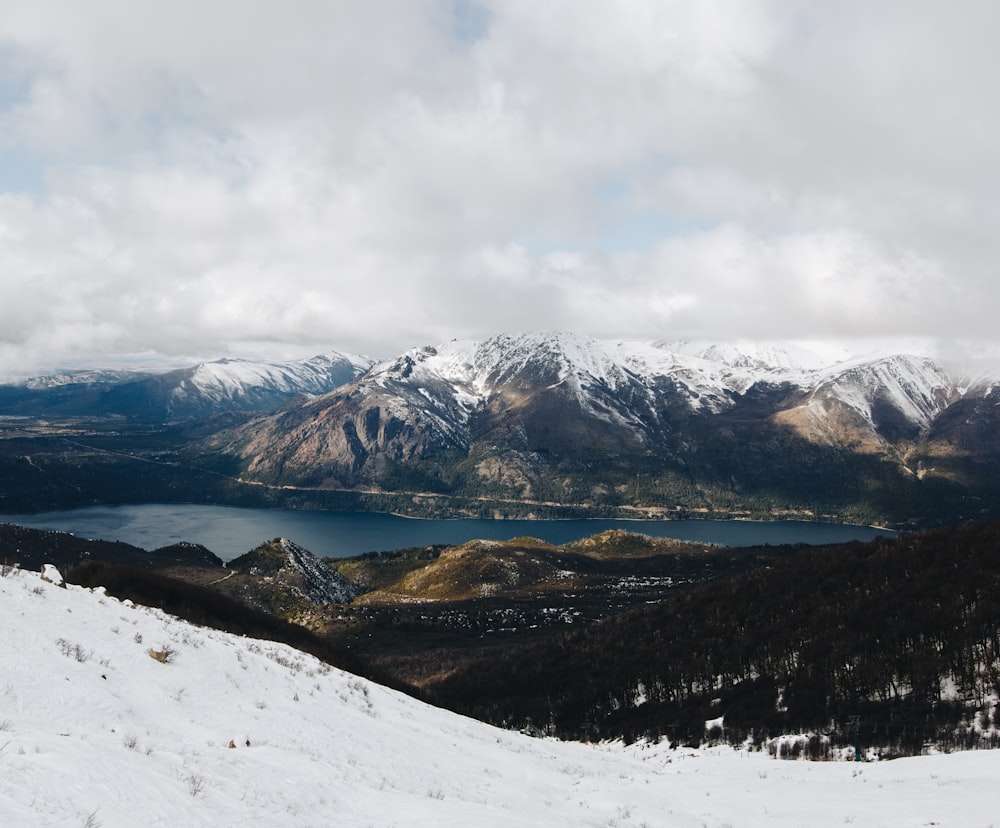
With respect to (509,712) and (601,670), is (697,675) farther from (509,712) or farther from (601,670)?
(509,712)

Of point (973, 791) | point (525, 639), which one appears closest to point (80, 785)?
point (973, 791)

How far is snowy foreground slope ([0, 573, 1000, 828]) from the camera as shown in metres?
8.80

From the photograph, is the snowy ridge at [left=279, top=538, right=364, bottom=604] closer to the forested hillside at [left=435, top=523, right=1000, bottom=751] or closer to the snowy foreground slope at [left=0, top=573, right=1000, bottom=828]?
the forested hillside at [left=435, top=523, right=1000, bottom=751]

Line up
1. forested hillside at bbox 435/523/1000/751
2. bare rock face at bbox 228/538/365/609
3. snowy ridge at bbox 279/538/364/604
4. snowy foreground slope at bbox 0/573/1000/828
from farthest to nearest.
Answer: snowy ridge at bbox 279/538/364/604, bare rock face at bbox 228/538/365/609, forested hillside at bbox 435/523/1000/751, snowy foreground slope at bbox 0/573/1000/828

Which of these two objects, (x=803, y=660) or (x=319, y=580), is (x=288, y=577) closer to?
(x=319, y=580)

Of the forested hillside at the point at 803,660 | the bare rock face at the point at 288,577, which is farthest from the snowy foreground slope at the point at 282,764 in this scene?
the bare rock face at the point at 288,577

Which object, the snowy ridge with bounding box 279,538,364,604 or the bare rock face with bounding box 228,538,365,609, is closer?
the bare rock face with bounding box 228,538,365,609

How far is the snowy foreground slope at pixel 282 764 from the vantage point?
8797 millimetres

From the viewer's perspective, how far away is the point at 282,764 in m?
11.5

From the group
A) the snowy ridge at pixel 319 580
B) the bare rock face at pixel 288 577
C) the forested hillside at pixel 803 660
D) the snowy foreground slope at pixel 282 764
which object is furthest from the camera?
the snowy ridge at pixel 319 580

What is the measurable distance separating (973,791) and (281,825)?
15.8 meters

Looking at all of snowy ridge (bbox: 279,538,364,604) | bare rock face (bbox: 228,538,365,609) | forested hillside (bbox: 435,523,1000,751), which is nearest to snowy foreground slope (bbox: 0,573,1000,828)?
forested hillside (bbox: 435,523,1000,751)

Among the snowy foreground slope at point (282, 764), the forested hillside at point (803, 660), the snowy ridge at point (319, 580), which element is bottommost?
the snowy ridge at point (319, 580)

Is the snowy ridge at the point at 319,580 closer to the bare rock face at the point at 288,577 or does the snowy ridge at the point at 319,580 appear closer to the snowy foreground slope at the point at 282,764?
the bare rock face at the point at 288,577
